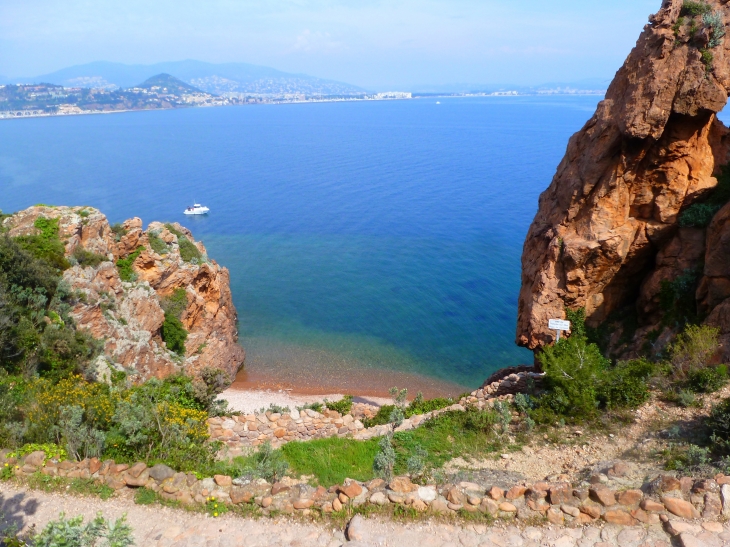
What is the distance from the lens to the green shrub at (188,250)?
1020 inches

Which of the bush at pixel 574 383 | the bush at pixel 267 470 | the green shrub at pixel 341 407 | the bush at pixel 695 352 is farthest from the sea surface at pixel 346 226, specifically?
the bush at pixel 267 470

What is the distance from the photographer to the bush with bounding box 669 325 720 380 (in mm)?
11281

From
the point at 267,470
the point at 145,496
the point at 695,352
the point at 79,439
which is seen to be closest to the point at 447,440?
the point at 267,470

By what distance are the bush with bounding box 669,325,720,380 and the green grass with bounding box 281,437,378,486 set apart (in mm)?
7715

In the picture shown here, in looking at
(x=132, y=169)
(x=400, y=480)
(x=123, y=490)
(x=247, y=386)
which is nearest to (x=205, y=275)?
(x=247, y=386)

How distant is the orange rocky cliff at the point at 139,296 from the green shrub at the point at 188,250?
424 mm

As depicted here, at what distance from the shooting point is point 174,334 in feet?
73.5

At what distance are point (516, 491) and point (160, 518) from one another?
5784 mm

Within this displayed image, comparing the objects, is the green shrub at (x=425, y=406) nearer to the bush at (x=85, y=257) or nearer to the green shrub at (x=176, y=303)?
the green shrub at (x=176, y=303)

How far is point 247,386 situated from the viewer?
25.3 meters

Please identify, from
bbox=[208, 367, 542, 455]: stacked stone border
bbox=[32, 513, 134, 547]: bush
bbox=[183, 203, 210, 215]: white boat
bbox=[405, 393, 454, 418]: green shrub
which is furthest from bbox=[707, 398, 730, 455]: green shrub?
bbox=[183, 203, 210, 215]: white boat

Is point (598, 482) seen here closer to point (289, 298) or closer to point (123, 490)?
point (123, 490)

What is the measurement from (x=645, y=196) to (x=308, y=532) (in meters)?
14.9

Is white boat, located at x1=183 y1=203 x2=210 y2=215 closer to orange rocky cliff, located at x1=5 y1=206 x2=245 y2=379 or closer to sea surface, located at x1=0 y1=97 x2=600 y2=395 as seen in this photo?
sea surface, located at x1=0 y1=97 x2=600 y2=395
